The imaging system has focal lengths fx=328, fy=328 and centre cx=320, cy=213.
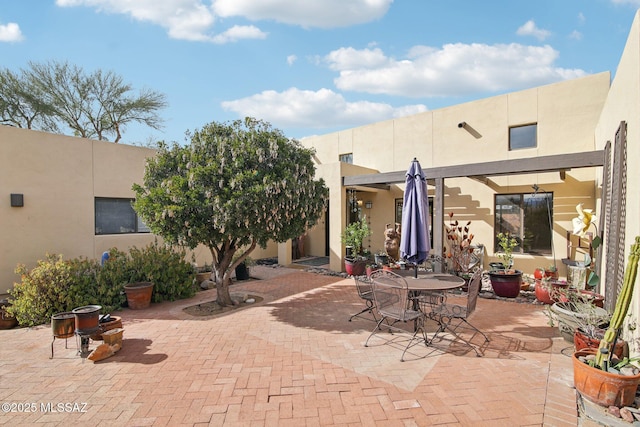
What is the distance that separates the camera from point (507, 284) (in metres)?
7.14

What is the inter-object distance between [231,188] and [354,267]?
5.10 metres

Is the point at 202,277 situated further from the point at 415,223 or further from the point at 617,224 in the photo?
the point at 617,224

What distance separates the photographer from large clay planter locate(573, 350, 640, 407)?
2.90m

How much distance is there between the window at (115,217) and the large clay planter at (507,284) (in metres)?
9.16

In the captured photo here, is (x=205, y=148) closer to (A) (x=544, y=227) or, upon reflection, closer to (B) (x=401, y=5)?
(B) (x=401, y=5)

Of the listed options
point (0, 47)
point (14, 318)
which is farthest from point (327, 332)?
point (0, 47)

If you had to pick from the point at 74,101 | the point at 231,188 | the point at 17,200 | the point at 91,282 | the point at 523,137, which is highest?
the point at 74,101

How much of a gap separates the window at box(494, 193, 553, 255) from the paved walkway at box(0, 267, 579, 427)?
4.28m

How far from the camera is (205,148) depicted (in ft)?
19.9

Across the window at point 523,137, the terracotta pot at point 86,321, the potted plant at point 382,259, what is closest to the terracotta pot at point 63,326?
the terracotta pot at point 86,321

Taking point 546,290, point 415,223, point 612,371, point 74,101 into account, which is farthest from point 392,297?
point 74,101

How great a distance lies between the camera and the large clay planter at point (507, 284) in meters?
7.13

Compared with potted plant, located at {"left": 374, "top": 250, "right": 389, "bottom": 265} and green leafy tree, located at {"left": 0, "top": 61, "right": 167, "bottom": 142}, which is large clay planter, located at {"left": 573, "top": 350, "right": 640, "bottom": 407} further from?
green leafy tree, located at {"left": 0, "top": 61, "right": 167, "bottom": 142}

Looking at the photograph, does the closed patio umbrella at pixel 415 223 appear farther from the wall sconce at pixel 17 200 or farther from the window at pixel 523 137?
the wall sconce at pixel 17 200
